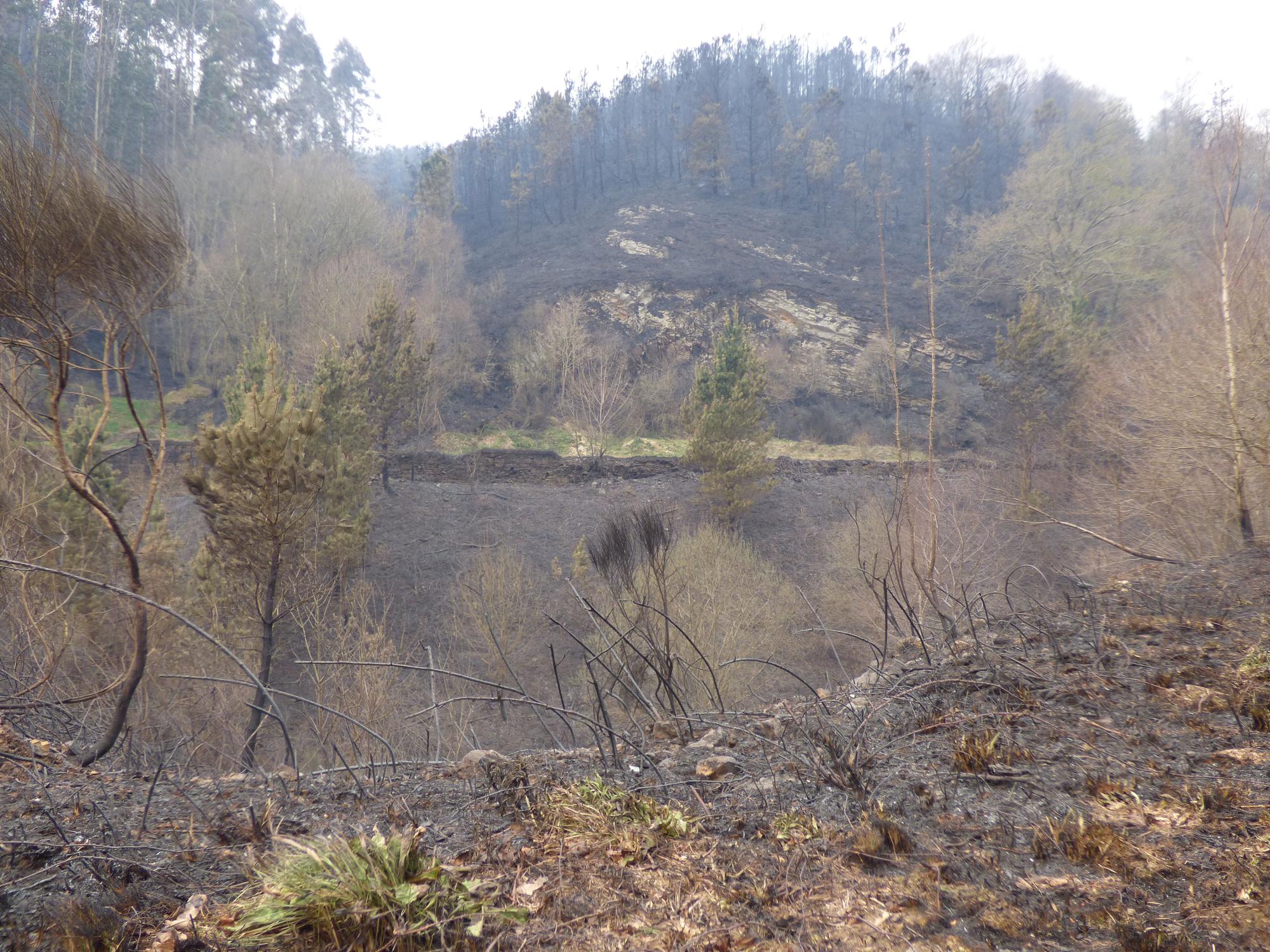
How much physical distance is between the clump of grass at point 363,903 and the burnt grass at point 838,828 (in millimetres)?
119

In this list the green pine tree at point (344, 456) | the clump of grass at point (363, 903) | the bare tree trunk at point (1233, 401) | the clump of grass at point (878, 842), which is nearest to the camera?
the clump of grass at point (363, 903)

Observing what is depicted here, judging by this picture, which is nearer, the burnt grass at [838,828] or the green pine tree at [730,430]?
the burnt grass at [838,828]

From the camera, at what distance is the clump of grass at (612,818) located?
2.29 metres

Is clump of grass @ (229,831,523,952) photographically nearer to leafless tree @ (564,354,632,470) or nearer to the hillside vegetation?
the hillside vegetation

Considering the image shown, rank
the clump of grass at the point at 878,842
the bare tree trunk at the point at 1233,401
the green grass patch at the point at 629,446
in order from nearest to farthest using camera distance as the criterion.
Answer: the clump of grass at the point at 878,842 < the bare tree trunk at the point at 1233,401 < the green grass patch at the point at 629,446

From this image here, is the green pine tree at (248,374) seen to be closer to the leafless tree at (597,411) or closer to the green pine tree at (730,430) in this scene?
the leafless tree at (597,411)

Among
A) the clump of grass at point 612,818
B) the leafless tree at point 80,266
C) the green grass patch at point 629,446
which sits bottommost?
the clump of grass at point 612,818

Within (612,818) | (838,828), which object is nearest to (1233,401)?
(838,828)

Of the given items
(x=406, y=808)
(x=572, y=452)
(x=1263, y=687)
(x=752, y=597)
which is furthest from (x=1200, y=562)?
(x=572, y=452)

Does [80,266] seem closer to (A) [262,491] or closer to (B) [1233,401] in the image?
(A) [262,491]

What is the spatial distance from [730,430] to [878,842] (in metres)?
18.2

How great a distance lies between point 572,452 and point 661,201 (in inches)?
1096

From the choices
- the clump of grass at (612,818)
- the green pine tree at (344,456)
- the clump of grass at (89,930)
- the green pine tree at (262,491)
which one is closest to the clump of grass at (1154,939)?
the clump of grass at (612,818)

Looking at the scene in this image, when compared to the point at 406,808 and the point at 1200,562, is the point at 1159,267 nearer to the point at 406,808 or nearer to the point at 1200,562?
the point at 1200,562
